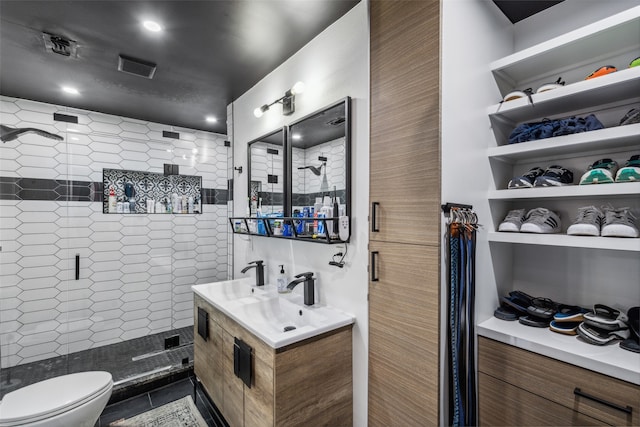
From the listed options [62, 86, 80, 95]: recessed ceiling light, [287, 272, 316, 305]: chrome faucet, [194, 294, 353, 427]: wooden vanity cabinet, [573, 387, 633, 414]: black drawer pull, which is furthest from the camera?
[62, 86, 80, 95]: recessed ceiling light

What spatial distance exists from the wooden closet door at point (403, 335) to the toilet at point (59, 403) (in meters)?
1.67

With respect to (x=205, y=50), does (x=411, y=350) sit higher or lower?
lower

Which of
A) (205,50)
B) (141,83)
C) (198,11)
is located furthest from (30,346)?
(198,11)

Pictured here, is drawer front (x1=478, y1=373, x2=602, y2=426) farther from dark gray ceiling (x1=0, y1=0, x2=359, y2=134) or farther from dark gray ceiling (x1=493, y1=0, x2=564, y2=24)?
dark gray ceiling (x1=0, y1=0, x2=359, y2=134)

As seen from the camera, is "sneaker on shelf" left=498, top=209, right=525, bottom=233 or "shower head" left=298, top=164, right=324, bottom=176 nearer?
"sneaker on shelf" left=498, top=209, right=525, bottom=233

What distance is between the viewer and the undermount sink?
140cm

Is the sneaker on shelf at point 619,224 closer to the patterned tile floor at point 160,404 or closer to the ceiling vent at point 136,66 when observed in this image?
the patterned tile floor at point 160,404

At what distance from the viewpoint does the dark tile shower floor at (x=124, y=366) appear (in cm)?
243

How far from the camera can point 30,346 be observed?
2.64 meters

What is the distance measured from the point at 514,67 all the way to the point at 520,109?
25 cm

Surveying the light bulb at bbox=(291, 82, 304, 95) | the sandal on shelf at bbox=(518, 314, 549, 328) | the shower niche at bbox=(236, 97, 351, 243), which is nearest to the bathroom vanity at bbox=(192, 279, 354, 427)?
the shower niche at bbox=(236, 97, 351, 243)

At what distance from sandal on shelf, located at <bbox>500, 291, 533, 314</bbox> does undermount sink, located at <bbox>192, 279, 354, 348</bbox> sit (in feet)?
2.69

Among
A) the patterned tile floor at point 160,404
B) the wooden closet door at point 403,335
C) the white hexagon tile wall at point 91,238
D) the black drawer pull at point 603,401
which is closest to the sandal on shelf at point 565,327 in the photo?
the black drawer pull at point 603,401

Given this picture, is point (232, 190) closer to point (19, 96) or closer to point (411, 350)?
point (19, 96)
